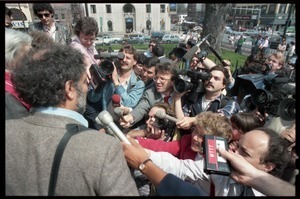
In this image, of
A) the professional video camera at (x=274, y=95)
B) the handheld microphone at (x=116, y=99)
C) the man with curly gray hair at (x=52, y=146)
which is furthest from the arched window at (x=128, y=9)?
the man with curly gray hair at (x=52, y=146)

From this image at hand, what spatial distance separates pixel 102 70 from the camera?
8.33 ft

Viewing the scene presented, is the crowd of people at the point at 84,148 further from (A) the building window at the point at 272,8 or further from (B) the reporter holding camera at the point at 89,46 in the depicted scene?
(A) the building window at the point at 272,8

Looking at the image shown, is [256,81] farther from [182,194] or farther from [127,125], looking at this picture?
[182,194]

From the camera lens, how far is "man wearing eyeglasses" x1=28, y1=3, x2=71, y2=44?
11.1 feet

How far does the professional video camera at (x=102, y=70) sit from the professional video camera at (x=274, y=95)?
1.51 meters

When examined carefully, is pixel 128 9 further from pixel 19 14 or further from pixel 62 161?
pixel 62 161

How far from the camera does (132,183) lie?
3.67ft

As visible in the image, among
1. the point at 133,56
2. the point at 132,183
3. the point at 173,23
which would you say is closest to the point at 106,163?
the point at 132,183

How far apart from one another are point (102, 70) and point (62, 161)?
1635 mm

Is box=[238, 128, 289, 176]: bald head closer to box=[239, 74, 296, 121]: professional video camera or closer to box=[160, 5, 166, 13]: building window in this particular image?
box=[239, 74, 296, 121]: professional video camera

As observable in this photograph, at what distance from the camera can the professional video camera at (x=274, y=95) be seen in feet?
5.22

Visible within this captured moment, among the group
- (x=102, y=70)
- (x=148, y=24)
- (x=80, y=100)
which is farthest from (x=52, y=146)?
(x=148, y=24)

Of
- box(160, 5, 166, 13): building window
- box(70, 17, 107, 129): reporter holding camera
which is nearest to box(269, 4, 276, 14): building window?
box(160, 5, 166, 13): building window

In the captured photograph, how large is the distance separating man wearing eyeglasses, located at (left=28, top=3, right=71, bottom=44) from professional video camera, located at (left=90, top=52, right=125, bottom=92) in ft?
3.60
